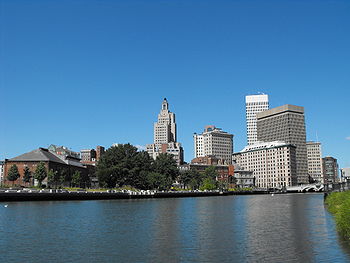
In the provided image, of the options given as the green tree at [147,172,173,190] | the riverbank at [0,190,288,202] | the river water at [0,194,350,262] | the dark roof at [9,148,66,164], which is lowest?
the river water at [0,194,350,262]

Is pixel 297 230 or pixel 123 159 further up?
pixel 123 159

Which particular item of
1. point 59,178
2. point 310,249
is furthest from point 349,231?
point 59,178

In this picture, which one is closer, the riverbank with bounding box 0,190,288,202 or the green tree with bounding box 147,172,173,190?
the riverbank with bounding box 0,190,288,202

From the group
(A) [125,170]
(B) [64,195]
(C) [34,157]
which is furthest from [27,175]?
Result: (B) [64,195]

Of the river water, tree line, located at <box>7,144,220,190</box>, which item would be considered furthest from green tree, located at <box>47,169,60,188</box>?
the river water

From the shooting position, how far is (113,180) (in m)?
178

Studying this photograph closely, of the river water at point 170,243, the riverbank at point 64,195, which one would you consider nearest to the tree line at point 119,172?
the riverbank at point 64,195

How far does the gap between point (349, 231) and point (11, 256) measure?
29.5m

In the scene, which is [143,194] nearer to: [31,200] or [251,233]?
[31,200]

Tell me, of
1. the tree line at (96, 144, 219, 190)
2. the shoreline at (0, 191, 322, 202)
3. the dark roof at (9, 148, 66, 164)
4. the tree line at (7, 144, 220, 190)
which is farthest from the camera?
the dark roof at (9, 148, 66, 164)

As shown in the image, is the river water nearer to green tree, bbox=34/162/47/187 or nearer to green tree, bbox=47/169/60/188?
green tree, bbox=34/162/47/187

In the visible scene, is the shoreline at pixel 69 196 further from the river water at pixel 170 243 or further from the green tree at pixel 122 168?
the river water at pixel 170 243

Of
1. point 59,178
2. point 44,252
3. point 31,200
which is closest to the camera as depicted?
point 44,252

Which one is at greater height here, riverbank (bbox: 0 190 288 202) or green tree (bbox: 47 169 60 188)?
green tree (bbox: 47 169 60 188)
